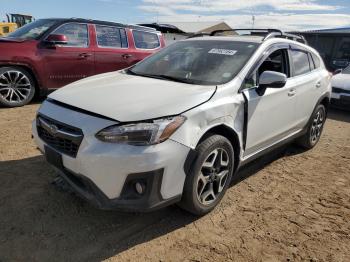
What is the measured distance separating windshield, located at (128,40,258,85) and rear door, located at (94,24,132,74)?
3629 millimetres

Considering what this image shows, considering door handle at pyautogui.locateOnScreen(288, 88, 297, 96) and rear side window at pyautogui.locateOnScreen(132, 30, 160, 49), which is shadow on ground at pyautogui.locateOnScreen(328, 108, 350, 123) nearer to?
door handle at pyautogui.locateOnScreen(288, 88, 297, 96)

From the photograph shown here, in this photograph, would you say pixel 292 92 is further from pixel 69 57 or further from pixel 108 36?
pixel 108 36

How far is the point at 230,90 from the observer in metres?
3.40

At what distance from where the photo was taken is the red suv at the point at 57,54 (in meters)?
6.73

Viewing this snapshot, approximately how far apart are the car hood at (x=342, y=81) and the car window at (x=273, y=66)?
204 inches

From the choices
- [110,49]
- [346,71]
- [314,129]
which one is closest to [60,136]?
Result: [314,129]

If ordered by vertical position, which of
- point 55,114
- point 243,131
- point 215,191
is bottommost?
point 215,191

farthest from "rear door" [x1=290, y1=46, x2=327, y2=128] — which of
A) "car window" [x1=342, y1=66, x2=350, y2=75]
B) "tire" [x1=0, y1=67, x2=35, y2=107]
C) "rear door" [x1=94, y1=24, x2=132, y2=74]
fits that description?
"car window" [x1=342, y1=66, x2=350, y2=75]

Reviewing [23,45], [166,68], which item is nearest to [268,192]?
[166,68]

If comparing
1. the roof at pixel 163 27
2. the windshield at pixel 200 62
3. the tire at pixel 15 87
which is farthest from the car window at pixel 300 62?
the roof at pixel 163 27

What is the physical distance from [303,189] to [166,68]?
2.13m

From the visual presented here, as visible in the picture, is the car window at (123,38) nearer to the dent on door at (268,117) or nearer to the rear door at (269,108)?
the rear door at (269,108)

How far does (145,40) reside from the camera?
874cm

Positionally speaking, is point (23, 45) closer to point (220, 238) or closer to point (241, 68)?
point (241, 68)
